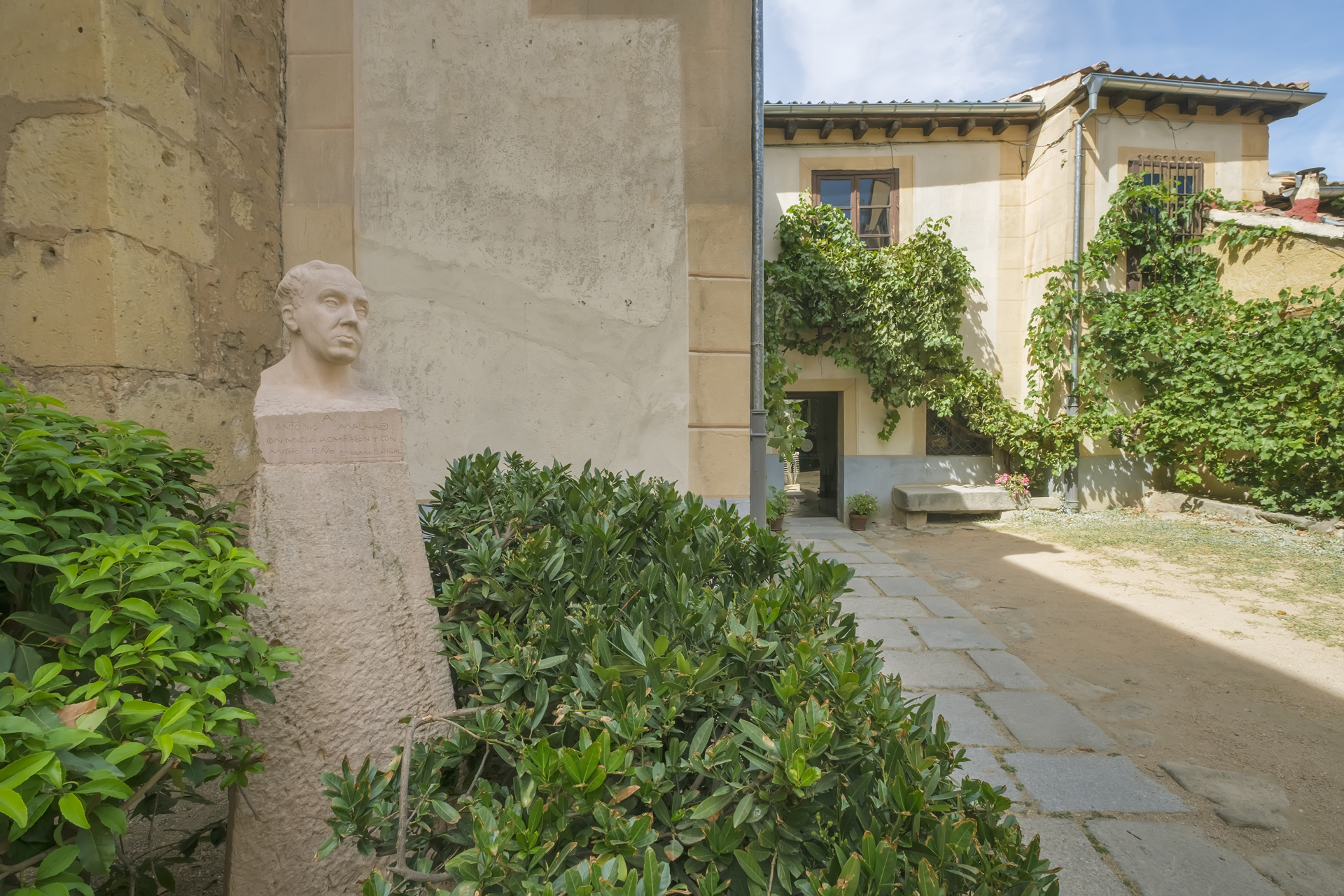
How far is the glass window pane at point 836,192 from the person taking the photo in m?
8.55

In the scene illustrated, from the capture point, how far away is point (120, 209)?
211cm

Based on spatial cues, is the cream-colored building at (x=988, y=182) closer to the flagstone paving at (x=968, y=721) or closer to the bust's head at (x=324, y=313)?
the flagstone paving at (x=968, y=721)

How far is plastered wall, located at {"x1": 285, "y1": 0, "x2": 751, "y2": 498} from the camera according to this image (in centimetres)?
294

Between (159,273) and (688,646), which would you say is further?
(159,273)

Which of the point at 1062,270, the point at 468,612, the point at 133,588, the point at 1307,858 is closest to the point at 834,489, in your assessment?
the point at 1062,270

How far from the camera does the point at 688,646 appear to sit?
115cm

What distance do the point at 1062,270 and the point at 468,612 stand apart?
8.82m

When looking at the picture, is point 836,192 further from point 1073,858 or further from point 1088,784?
point 1073,858

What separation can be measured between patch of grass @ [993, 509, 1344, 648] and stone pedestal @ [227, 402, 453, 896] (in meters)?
4.83

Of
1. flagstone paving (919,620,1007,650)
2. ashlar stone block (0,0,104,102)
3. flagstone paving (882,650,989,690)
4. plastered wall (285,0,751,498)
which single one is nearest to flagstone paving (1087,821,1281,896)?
flagstone paving (882,650,989,690)

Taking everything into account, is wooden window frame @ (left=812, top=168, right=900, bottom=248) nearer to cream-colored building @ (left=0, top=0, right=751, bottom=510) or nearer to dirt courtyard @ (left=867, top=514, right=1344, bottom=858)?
dirt courtyard @ (left=867, top=514, right=1344, bottom=858)

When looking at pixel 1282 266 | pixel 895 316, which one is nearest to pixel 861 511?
pixel 895 316

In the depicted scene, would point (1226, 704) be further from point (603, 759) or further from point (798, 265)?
point (798, 265)

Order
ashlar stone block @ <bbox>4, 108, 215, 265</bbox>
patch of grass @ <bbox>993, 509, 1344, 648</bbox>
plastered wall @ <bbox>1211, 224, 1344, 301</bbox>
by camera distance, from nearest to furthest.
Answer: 1. ashlar stone block @ <bbox>4, 108, 215, 265</bbox>
2. patch of grass @ <bbox>993, 509, 1344, 648</bbox>
3. plastered wall @ <bbox>1211, 224, 1344, 301</bbox>
